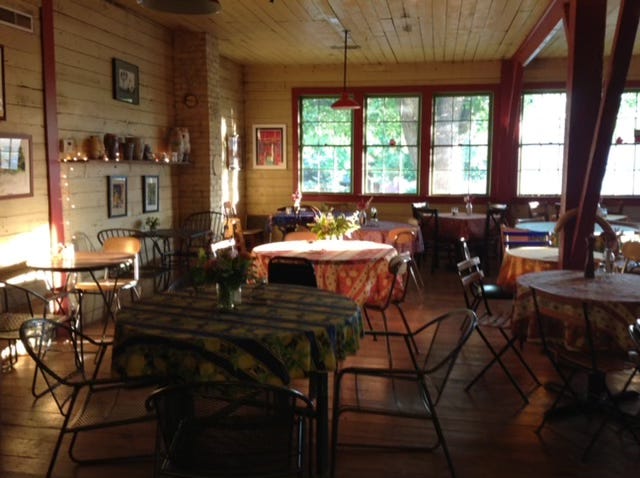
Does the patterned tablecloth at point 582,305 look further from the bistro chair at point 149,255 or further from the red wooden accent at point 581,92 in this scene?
the bistro chair at point 149,255

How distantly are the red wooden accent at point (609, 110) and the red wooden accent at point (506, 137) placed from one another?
16.9ft

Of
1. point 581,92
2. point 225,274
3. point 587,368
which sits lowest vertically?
point 587,368

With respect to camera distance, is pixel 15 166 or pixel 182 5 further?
pixel 15 166

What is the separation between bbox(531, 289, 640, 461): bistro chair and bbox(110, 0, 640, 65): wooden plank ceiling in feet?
13.5

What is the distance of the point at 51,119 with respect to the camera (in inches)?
216

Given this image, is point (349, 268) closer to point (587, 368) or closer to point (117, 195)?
point (587, 368)

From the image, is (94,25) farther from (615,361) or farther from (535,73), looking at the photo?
(535,73)

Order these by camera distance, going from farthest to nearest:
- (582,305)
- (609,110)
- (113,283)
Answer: (113,283) < (609,110) < (582,305)

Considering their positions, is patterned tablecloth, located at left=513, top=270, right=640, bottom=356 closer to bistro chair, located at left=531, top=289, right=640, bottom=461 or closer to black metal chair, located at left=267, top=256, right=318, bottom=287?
bistro chair, located at left=531, top=289, right=640, bottom=461

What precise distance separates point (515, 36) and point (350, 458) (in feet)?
21.8

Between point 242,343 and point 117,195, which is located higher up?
point 117,195

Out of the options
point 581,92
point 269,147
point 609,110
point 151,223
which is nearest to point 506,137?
point 269,147

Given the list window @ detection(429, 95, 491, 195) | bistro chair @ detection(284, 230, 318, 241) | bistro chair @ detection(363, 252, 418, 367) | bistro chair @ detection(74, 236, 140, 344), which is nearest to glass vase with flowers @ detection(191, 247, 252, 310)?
bistro chair @ detection(363, 252, 418, 367)

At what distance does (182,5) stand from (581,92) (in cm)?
319
